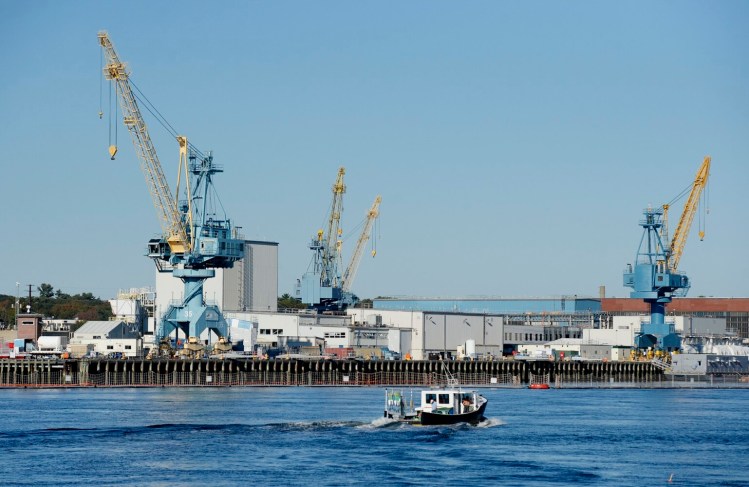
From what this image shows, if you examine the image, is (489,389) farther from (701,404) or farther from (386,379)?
(701,404)

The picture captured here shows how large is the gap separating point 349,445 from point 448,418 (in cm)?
1281

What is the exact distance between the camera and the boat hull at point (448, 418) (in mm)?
88387

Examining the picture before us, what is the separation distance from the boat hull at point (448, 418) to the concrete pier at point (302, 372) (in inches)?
2575

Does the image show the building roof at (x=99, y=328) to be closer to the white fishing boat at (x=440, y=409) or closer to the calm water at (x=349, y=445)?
the calm water at (x=349, y=445)

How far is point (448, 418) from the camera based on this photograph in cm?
8919

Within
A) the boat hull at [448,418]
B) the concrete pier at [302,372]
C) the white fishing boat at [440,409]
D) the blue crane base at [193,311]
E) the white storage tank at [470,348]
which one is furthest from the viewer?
the white storage tank at [470,348]

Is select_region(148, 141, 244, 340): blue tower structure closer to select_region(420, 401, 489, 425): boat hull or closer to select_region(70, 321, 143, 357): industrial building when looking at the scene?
select_region(70, 321, 143, 357): industrial building

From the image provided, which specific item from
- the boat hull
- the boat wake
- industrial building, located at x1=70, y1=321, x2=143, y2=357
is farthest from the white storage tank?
the boat hull

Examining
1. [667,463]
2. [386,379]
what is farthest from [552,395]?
[667,463]

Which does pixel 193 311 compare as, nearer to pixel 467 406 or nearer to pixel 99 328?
pixel 99 328

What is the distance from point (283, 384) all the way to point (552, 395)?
3554 centimetres

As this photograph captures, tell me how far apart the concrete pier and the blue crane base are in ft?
18.7

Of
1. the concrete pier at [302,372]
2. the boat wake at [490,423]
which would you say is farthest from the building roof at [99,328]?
the boat wake at [490,423]

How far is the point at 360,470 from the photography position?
68250 mm
